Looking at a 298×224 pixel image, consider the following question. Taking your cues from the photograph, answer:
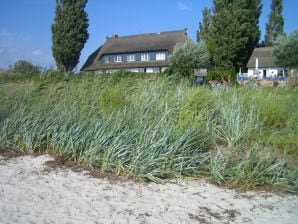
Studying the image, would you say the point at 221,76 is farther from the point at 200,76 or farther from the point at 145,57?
the point at 145,57

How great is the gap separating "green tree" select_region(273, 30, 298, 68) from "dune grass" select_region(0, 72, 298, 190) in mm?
31565

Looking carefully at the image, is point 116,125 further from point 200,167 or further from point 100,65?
point 100,65

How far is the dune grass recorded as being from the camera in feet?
16.2

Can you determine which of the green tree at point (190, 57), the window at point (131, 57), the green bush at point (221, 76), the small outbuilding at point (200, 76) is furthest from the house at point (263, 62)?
the green bush at point (221, 76)

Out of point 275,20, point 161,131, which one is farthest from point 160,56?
point 161,131

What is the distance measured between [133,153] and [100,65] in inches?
2201

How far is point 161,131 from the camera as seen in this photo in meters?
5.51

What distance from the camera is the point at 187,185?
15.2 feet

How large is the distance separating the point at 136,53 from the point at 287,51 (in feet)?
86.2

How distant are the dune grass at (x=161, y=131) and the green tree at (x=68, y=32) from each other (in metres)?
37.4

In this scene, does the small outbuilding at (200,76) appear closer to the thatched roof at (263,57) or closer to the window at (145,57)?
the thatched roof at (263,57)

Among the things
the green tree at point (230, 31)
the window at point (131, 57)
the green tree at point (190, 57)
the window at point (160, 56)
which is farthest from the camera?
the window at point (131, 57)

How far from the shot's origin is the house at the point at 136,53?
54.2 metres

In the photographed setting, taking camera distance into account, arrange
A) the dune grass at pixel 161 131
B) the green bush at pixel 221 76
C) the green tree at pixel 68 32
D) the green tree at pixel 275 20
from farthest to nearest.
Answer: the green tree at pixel 275 20 < the green tree at pixel 68 32 < the green bush at pixel 221 76 < the dune grass at pixel 161 131
